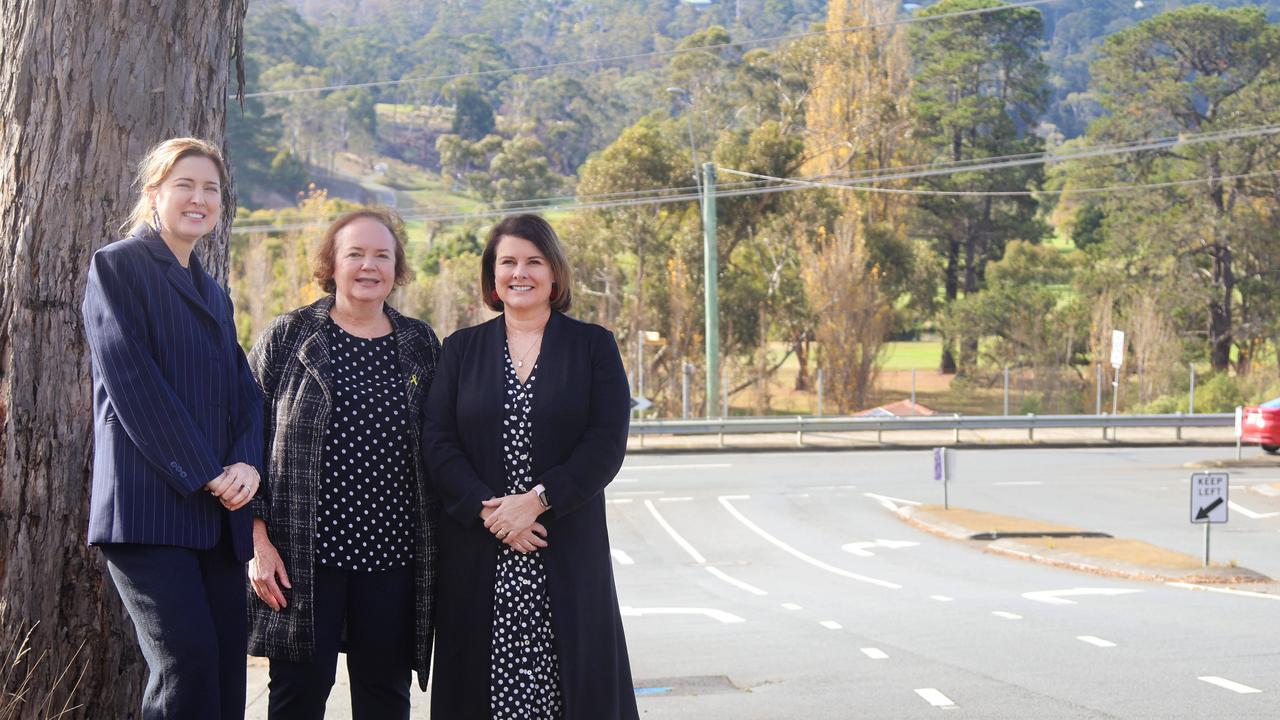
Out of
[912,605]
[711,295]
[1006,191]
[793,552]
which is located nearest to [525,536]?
[912,605]

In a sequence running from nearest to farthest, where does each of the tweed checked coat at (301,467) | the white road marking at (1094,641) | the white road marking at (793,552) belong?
the tweed checked coat at (301,467)
the white road marking at (1094,641)
the white road marking at (793,552)

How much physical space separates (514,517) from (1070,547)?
42.8 feet

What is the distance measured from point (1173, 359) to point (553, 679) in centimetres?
3885

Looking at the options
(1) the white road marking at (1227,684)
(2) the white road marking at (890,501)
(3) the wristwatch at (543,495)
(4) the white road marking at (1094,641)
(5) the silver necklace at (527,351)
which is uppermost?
(5) the silver necklace at (527,351)

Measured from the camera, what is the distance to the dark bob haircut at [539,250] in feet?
15.7

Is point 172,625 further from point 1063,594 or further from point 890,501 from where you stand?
point 890,501

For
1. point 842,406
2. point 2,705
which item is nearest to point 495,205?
point 842,406

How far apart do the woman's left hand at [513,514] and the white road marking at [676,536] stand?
11937 mm

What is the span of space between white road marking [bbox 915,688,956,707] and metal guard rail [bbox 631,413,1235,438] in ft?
74.1

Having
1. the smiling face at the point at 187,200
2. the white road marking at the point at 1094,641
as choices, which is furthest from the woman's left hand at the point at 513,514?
the white road marking at the point at 1094,641

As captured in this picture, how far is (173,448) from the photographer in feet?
12.8

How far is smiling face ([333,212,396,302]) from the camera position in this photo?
473 centimetres

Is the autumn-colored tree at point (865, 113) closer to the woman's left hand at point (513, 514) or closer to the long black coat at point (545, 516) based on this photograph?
the long black coat at point (545, 516)

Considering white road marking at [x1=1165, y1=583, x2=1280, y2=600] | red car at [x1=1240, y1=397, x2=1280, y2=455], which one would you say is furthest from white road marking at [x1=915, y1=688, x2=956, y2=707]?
red car at [x1=1240, y1=397, x2=1280, y2=455]
